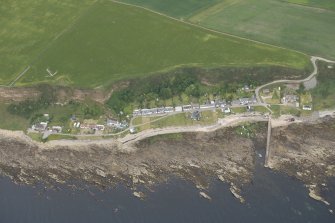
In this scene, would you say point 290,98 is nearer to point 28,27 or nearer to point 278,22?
point 278,22

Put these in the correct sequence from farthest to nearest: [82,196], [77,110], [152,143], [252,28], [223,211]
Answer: [252,28] < [77,110] < [152,143] < [82,196] < [223,211]

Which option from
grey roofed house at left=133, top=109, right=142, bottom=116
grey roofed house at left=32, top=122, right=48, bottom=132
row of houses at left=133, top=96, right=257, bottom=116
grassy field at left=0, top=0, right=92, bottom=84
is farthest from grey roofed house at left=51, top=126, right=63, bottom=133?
grassy field at left=0, top=0, right=92, bottom=84

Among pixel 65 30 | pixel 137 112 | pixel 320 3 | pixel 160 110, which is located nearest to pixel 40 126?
pixel 137 112

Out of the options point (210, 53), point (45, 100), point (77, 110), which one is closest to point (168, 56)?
point (210, 53)

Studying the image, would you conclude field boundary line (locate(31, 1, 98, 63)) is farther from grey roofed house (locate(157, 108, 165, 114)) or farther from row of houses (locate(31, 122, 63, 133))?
grey roofed house (locate(157, 108, 165, 114))

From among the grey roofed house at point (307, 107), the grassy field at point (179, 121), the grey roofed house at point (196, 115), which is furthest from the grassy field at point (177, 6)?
the grey roofed house at point (307, 107)

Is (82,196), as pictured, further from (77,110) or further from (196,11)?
(196,11)

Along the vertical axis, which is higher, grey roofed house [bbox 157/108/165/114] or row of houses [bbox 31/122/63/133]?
grey roofed house [bbox 157/108/165/114]
